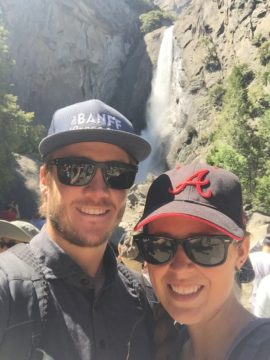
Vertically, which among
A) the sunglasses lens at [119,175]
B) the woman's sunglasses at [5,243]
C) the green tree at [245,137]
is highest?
the green tree at [245,137]

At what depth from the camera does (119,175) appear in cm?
261

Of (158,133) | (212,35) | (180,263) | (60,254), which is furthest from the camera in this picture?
(158,133)

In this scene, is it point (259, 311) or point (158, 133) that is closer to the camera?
point (259, 311)

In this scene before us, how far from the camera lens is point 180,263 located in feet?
7.20

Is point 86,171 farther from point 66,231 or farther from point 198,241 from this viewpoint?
point 198,241

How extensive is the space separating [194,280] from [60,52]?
161ft

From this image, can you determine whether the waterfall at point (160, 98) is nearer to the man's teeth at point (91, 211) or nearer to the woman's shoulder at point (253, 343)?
A: the man's teeth at point (91, 211)

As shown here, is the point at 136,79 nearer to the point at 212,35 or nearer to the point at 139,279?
the point at 212,35

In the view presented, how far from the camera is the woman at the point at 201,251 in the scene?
6.93ft

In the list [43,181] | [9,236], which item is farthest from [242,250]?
[9,236]

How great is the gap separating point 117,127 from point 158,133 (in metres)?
47.4

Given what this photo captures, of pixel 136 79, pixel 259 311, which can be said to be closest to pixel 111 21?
pixel 136 79

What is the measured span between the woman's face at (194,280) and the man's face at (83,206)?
16.4 inches

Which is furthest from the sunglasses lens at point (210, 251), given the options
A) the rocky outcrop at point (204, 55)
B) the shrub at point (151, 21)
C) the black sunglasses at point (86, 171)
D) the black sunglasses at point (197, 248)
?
the shrub at point (151, 21)
